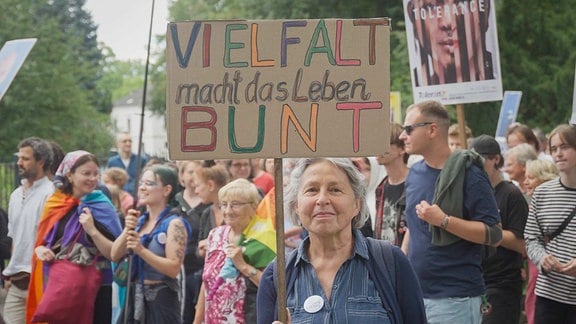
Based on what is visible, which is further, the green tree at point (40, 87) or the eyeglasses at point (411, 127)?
the green tree at point (40, 87)

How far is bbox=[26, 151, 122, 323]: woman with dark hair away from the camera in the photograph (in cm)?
872

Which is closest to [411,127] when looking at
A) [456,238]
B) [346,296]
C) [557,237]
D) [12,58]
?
[456,238]

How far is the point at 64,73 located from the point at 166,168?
71.4ft

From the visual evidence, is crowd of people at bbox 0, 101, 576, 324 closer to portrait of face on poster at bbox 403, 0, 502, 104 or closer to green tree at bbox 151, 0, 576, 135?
portrait of face on poster at bbox 403, 0, 502, 104

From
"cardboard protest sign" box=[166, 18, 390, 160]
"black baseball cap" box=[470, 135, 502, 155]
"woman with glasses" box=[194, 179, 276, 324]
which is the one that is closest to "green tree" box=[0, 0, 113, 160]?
"woman with glasses" box=[194, 179, 276, 324]

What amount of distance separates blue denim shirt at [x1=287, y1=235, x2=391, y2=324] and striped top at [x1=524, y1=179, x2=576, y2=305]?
10.7 feet

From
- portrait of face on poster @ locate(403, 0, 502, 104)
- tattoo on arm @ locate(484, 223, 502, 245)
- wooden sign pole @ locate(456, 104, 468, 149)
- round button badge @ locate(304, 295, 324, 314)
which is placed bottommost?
round button badge @ locate(304, 295, 324, 314)

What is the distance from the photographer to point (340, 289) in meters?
4.70

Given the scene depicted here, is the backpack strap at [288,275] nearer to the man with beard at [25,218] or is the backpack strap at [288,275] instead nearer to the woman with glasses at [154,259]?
the woman with glasses at [154,259]

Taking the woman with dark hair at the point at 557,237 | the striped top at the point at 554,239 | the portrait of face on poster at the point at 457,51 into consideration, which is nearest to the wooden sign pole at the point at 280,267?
the woman with dark hair at the point at 557,237

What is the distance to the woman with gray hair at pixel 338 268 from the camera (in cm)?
467

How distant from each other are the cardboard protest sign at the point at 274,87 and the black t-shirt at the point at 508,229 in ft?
12.1

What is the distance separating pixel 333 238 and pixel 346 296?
10.4 inches

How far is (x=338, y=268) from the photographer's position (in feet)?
15.7
